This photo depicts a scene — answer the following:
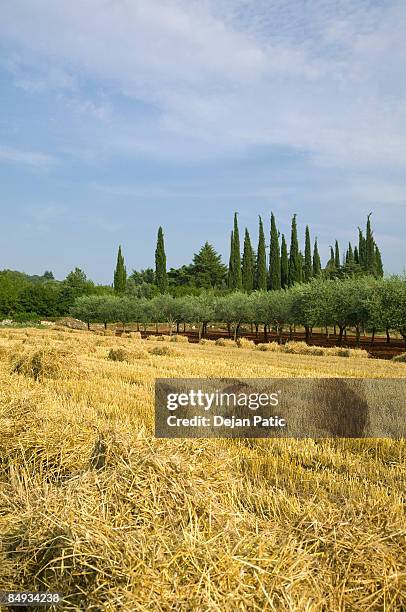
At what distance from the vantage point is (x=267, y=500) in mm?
4988

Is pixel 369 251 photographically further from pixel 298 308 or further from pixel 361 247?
pixel 298 308

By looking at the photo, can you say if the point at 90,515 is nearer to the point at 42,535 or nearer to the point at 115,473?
the point at 42,535

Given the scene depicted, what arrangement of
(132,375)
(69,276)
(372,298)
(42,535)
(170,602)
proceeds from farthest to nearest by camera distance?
(69,276) → (372,298) → (132,375) → (42,535) → (170,602)

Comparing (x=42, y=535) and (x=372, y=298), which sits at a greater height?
(x=372, y=298)

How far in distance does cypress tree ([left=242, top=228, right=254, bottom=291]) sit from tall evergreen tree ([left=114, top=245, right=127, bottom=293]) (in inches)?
903

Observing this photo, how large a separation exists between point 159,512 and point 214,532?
437mm

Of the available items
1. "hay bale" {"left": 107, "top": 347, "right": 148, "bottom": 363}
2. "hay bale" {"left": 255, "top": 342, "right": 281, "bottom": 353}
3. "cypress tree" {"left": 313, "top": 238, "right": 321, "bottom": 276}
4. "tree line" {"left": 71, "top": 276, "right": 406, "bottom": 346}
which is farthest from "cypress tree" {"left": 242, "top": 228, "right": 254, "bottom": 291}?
"hay bale" {"left": 107, "top": 347, "right": 148, "bottom": 363}

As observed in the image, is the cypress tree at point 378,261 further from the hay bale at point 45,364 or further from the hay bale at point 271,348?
the hay bale at point 45,364

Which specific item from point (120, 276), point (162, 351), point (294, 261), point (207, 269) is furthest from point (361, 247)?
point (162, 351)

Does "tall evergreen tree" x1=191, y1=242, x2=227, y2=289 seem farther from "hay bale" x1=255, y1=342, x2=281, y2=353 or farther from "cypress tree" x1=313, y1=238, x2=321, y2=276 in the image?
"hay bale" x1=255, y1=342, x2=281, y2=353

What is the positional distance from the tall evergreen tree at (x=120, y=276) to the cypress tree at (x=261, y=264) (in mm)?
25159

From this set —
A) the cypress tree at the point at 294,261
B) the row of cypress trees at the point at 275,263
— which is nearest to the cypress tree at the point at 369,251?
the row of cypress trees at the point at 275,263

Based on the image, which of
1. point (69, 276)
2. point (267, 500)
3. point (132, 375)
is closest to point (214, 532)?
point (267, 500)

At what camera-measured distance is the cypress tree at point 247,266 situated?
88.6 m
